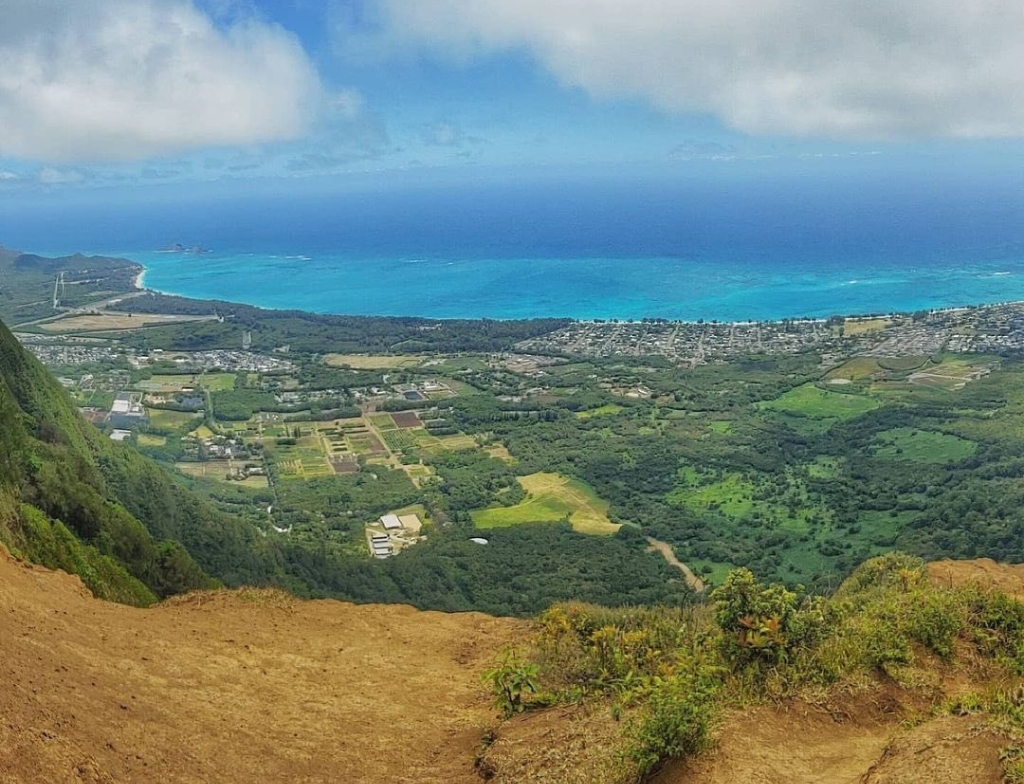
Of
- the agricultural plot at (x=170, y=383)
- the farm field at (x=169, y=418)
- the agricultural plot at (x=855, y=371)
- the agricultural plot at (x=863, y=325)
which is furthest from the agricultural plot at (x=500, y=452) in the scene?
the agricultural plot at (x=863, y=325)

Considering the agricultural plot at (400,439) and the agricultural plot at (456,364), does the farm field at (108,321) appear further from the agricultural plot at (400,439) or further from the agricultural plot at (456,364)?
the agricultural plot at (400,439)

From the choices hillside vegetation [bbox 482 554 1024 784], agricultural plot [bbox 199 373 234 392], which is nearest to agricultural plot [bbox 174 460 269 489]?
agricultural plot [bbox 199 373 234 392]

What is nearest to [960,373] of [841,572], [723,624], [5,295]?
[841,572]

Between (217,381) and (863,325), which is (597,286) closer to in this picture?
(863,325)

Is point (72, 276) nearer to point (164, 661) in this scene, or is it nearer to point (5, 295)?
point (5, 295)

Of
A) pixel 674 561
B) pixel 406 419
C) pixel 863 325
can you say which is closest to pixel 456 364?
pixel 406 419

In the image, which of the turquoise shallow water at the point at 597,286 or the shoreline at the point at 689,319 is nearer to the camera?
the shoreline at the point at 689,319

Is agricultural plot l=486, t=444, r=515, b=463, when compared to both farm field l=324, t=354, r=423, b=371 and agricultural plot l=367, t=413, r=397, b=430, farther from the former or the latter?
farm field l=324, t=354, r=423, b=371
